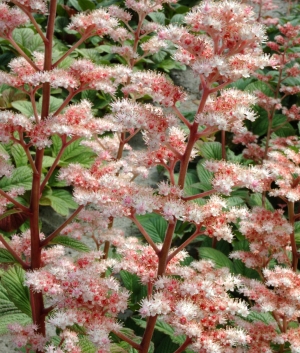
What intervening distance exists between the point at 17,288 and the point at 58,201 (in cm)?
123

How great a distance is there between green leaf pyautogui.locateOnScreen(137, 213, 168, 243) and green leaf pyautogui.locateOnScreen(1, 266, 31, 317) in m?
1.04

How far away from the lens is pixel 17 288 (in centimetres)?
182

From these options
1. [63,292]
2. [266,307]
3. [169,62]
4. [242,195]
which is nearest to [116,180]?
[63,292]

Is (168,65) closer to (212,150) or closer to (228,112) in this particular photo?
(212,150)

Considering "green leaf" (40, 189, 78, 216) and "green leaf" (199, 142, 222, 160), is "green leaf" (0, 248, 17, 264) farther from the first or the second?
"green leaf" (199, 142, 222, 160)

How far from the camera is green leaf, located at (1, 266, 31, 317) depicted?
5.83 feet

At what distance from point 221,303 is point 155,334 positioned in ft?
3.23

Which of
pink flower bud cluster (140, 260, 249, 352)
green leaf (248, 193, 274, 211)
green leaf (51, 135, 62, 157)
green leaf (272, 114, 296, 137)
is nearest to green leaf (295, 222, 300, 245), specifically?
green leaf (248, 193, 274, 211)

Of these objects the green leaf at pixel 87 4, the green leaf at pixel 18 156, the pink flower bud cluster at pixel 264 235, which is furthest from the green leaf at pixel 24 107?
the green leaf at pixel 87 4

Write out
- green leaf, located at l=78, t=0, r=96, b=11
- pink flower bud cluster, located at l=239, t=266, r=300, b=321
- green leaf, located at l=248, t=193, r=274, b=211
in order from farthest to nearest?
1. green leaf, located at l=78, t=0, r=96, b=11
2. green leaf, located at l=248, t=193, r=274, b=211
3. pink flower bud cluster, located at l=239, t=266, r=300, b=321

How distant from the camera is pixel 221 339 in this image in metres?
1.31

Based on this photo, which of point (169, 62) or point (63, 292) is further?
point (169, 62)

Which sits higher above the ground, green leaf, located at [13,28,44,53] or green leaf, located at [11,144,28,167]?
green leaf, located at [13,28,44,53]

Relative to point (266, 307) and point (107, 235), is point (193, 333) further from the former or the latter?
point (107, 235)
